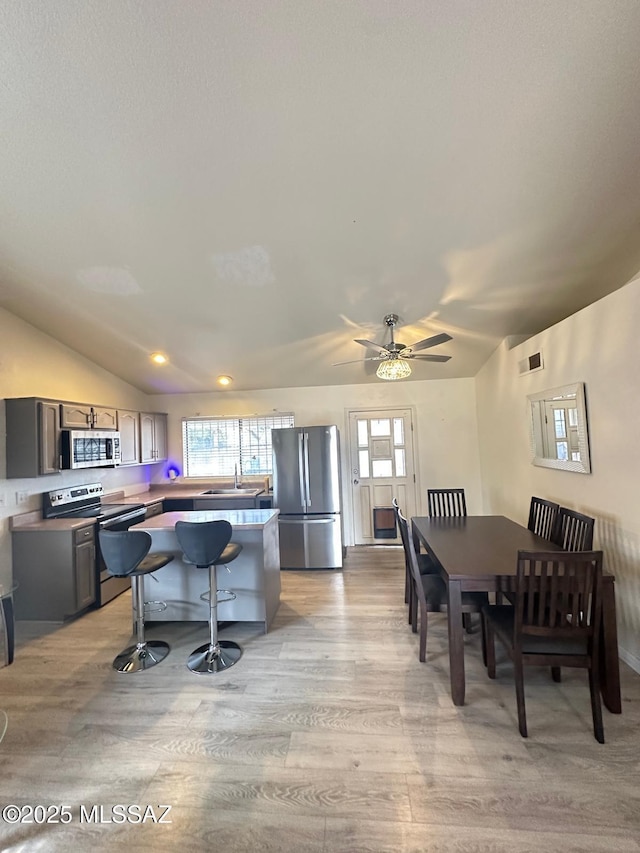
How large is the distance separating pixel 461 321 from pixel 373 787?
3583 millimetres

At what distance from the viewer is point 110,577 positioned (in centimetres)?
371

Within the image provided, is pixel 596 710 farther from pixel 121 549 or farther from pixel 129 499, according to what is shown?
pixel 129 499

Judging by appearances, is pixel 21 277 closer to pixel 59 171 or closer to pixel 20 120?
pixel 59 171

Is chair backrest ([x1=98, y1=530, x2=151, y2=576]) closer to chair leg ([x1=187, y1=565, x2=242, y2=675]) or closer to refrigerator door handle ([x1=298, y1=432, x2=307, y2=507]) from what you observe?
Answer: chair leg ([x1=187, y1=565, x2=242, y2=675])

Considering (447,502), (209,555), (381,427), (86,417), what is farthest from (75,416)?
(447,502)

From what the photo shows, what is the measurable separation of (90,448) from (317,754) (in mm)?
3392

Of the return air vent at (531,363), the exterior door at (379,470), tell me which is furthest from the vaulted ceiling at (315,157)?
the exterior door at (379,470)

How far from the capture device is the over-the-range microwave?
3477 millimetres

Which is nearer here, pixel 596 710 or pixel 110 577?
pixel 596 710

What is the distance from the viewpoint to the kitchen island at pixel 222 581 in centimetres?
299

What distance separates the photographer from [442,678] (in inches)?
91.7

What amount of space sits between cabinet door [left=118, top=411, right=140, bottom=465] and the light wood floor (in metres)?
2.16

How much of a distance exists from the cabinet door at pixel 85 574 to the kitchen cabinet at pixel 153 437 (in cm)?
154

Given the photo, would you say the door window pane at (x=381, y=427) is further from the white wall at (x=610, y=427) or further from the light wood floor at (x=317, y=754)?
the light wood floor at (x=317, y=754)
